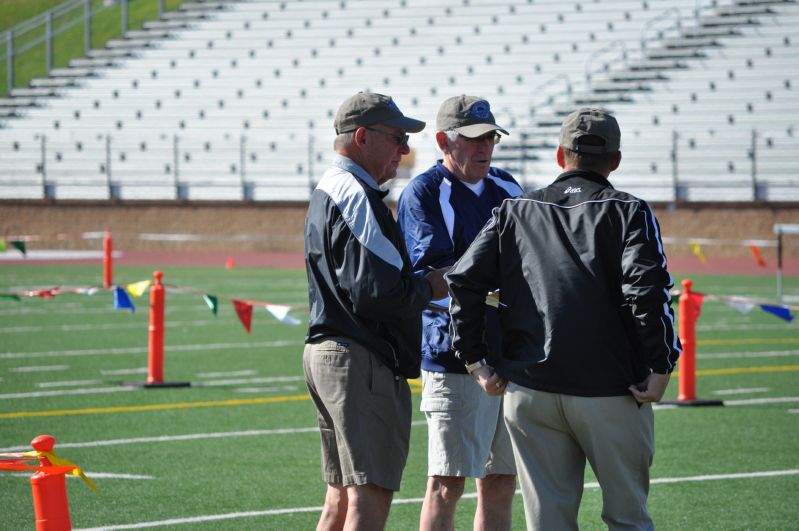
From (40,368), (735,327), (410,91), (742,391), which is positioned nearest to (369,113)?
(742,391)

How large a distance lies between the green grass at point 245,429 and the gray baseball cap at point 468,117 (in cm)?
232

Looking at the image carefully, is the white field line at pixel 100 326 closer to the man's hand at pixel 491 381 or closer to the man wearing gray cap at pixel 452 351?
the man wearing gray cap at pixel 452 351

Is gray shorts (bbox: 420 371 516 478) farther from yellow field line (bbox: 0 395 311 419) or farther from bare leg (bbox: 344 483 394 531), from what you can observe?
yellow field line (bbox: 0 395 311 419)

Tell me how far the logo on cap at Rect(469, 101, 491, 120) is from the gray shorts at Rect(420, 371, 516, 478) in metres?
1.10

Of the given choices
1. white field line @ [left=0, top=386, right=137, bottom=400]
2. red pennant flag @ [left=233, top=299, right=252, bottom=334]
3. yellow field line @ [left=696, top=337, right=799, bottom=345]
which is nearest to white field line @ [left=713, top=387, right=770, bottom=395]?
yellow field line @ [left=696, top=337, right=799, bottom=345]

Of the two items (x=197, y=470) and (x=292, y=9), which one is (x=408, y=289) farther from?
(x=292, y=9)

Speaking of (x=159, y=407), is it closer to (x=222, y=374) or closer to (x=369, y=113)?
(x=222, y=374)

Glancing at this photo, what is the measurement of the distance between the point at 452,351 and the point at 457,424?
0.99ft

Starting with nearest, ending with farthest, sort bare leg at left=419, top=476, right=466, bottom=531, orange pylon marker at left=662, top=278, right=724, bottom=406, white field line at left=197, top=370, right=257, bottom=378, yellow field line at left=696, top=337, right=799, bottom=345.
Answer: bare leg at left=419, top=476, right=466, bottom=531, orange pylon marker at left=662, top=278, right=724, bottom=406, white field line at left=197, top=370, right=257, bottom=378, yellow field line at left=696, top=337, right=799, bottom=345

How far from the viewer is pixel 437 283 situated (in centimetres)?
478

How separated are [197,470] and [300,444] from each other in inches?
44.3

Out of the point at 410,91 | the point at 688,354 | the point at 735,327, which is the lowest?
the point at 735,327

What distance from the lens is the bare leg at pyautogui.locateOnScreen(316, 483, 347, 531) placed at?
4.89 meters

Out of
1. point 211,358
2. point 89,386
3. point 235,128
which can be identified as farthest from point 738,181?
point 89,386
